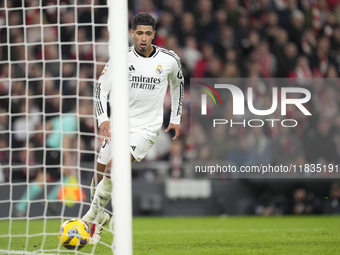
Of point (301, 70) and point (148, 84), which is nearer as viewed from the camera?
point (148, 84)

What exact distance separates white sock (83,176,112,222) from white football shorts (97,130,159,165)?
228 mm

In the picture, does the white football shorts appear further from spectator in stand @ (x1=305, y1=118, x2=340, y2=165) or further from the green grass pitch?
spectator in stand @ (x1=305, y1=118, x2=340, y2=165)

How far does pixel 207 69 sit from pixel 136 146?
6.04 metres

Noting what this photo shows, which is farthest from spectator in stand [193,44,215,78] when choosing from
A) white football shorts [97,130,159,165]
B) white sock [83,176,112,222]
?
white sock [83,176,112,222]

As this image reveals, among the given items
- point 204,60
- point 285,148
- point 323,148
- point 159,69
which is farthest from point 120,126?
point 204,60

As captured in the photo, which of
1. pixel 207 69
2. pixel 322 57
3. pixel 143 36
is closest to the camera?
pixel 143 36

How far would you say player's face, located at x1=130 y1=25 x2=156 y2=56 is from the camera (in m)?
5.14

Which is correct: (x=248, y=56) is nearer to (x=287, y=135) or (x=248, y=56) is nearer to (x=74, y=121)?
(x=287, y=135)

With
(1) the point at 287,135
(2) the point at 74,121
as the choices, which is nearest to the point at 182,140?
(1) the point at 287,135

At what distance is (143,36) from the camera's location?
5191 mm

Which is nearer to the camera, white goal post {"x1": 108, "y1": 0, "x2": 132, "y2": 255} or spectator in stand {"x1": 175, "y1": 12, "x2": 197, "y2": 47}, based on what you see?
white goal post {"x1": 108, "y1": 0, "x2": 132, "y2": 255}

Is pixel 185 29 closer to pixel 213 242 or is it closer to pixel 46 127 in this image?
pixel 46 127

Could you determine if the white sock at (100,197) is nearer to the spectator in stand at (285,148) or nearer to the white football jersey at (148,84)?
the white football jersey at (148,84)

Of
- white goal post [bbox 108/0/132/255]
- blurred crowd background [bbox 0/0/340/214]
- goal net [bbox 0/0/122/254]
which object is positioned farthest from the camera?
blurred crowd background [bbox 0/0/340/214]
